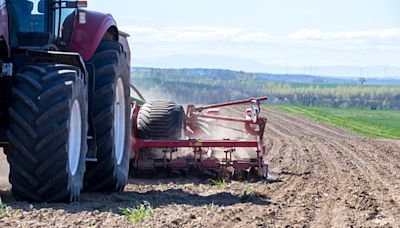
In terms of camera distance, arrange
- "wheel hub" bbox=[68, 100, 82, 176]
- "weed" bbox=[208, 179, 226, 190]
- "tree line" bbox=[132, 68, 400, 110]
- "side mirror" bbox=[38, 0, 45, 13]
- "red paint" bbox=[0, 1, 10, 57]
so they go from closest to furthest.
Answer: "red paint" bbox=[0, 1, 10, 57] < "wheel hub" bbox=[68, 100, 82, 176] < "side mirror" bbox=[38, 0, 45, 13] < "weed" bbox=[208, 179, 226, 190] < "tree line" bbox=[132, 68, 400, 110]

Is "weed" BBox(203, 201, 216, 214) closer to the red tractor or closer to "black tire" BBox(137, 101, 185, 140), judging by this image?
the red tractor

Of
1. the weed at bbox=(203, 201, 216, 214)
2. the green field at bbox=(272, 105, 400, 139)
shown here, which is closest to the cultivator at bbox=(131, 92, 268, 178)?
the weed at bbox=(203, 201, 216, 214)

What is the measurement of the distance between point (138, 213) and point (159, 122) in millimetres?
5203

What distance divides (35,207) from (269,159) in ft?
26.0

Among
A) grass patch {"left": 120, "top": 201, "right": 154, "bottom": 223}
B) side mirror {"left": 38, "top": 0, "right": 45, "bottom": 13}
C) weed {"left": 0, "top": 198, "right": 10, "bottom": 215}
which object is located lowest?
grass patch {"left": 120, "top": 201, "right": 154, "bottom": 223}

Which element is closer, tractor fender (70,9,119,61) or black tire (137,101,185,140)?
tractor fender (70,9,119,61)

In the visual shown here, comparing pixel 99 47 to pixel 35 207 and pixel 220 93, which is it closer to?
pixel 35 207

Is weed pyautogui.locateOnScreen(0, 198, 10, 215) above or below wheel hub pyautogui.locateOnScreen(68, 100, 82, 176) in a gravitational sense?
below

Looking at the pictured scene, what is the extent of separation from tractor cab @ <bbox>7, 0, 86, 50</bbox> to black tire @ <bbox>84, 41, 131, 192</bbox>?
1.46 feet

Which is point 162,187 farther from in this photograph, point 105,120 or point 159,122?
point 159,122

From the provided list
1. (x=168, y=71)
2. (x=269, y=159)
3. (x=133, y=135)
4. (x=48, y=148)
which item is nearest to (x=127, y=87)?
(x=133, y=135)

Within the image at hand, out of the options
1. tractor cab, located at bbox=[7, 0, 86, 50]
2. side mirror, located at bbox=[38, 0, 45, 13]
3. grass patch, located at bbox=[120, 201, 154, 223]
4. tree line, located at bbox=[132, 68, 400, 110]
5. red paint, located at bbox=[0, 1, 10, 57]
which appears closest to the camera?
grass patch, located at bbox=[120, 201, 154, 223]

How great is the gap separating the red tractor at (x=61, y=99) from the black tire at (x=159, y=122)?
1971mm

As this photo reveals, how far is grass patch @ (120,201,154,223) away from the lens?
21.2 feet
